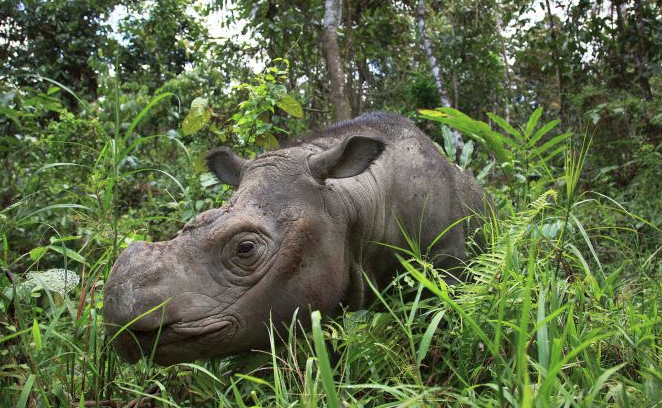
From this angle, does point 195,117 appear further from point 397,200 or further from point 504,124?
point 504,124

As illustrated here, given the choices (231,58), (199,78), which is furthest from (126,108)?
(231,58)

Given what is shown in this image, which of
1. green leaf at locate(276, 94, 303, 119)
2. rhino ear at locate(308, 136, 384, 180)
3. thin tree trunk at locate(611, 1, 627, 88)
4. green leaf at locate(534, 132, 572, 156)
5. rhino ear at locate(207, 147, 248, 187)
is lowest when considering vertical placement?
green leaf at locate(534, 132, 572, 156)

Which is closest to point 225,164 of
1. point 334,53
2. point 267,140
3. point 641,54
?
point 267,140

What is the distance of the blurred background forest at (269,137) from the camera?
8.38 feet

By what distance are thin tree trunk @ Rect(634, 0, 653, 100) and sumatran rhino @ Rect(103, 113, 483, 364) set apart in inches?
190

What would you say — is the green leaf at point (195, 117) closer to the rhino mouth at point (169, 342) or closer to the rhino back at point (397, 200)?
the rhino back at point (397, 200)

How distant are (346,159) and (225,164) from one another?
2.79ft

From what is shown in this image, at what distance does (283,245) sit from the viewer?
2.88 m

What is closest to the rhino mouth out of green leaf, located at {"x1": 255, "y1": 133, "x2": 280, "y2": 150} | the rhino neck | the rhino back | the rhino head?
the rhino head

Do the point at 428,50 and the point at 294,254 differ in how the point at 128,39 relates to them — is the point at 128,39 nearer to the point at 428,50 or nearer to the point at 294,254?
the point at 428,50

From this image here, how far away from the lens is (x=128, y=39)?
13.0 m

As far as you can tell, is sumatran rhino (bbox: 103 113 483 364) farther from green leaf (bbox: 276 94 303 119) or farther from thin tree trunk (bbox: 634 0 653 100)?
thin tree trunk (bbox: 634 0 653 100)

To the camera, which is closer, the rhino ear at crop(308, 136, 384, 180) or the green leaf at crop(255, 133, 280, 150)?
the rhino ear at crop(308, 136, 384, 180)

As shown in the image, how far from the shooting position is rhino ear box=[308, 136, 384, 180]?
3193 mm
